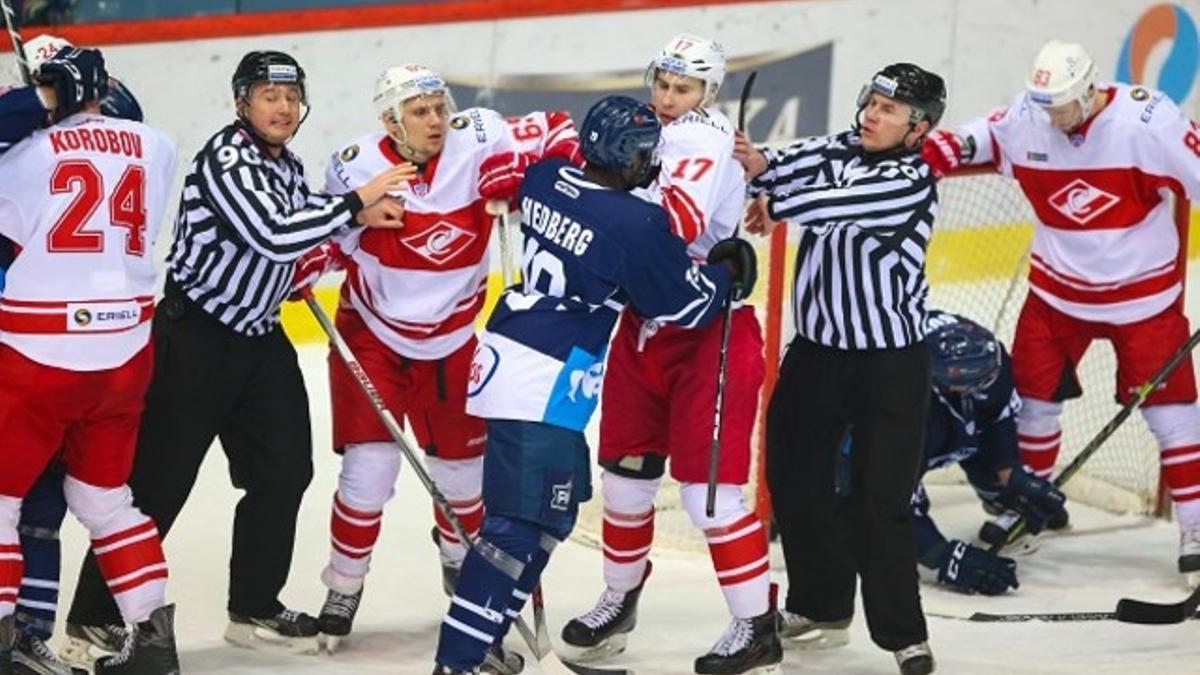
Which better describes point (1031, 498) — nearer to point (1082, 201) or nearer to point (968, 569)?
point (968, 569)

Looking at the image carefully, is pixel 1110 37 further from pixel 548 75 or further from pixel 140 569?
pixel 140 569

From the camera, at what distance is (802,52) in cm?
780

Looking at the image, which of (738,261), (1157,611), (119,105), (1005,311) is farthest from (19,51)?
(1005,311)

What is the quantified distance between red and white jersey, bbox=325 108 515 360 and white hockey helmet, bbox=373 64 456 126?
9cm

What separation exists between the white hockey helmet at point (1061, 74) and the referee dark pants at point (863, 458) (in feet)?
2.84

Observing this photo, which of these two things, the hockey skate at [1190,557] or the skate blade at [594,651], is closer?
the skate blade at [594,651]

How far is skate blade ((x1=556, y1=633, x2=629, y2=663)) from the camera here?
17.4 ft

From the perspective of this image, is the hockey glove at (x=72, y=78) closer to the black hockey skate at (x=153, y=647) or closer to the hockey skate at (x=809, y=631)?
the black hockey skate at (x=153, y=647)

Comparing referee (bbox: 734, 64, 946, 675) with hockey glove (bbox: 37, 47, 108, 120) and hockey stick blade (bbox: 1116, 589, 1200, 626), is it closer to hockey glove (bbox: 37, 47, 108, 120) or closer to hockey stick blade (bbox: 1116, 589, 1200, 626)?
hockey stick blade (bbox: 1116, 589, 1200, 626)

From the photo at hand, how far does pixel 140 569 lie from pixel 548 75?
285 cm

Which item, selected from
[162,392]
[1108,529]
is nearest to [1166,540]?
[1108,529]

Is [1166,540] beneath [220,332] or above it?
beneath

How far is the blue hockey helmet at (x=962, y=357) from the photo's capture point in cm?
580

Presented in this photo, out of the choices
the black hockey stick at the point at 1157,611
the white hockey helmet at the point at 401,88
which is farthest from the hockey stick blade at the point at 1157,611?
the white hockey helmet at the point at 401,88
